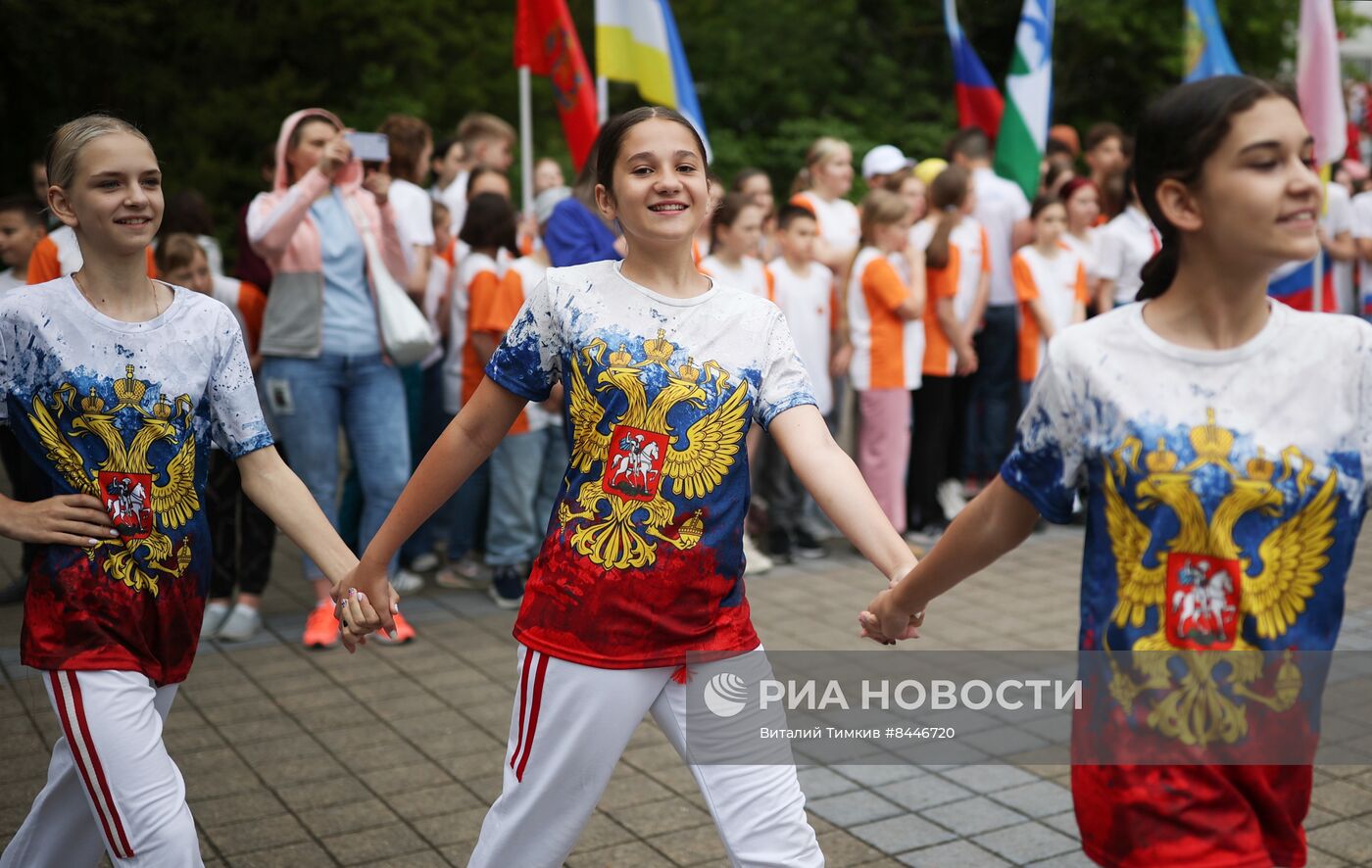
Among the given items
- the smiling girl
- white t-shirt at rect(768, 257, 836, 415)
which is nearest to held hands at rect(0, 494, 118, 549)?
the smiling girl

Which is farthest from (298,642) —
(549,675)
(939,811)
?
(549,675)

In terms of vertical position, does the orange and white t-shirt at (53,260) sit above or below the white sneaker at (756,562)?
above

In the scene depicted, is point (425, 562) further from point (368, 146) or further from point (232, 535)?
point (368, 146)

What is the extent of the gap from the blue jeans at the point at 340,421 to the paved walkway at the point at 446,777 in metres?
0.73

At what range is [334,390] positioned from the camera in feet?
21.1

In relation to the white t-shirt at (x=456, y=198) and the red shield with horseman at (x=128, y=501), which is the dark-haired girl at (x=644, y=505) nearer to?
the red shield with horseman at (x=128, y=501)

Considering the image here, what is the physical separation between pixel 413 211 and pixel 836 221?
3123mm

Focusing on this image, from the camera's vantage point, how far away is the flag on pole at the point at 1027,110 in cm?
1070

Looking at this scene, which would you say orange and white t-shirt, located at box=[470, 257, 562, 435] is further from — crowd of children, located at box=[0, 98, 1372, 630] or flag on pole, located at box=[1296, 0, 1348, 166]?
flag on pole, located at box=[1296, 0, 1348, 166]

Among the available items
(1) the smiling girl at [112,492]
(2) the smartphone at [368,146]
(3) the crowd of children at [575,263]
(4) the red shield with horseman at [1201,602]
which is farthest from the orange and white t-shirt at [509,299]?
(4) the red shield with horseman at [1201,602]

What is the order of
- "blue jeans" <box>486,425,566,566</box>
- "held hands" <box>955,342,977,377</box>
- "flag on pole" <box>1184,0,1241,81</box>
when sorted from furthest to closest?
"flag on pole" <box>1184,0,1241,81</box> → "held hands" <box>955,342,977,377</box> → "blue jeans" <box>486,425,566,566</box>

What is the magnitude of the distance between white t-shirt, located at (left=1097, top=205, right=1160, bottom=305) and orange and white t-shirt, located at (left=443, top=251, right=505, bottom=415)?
4.03 meters

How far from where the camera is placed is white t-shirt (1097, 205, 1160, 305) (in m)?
8.94

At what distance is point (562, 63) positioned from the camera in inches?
344
